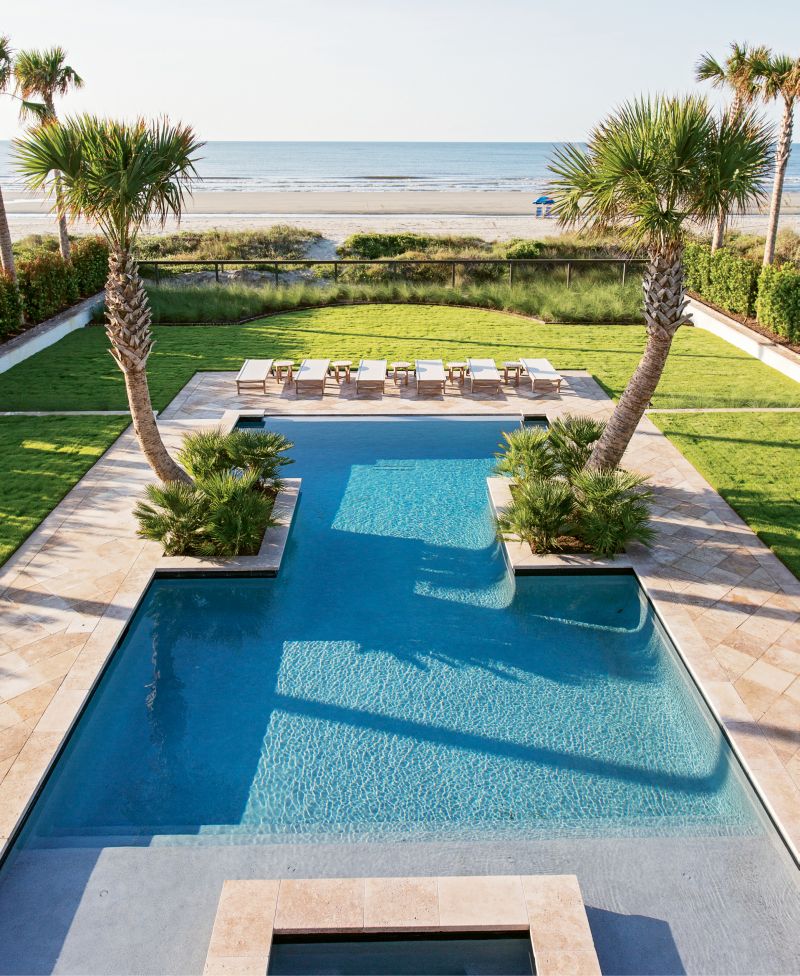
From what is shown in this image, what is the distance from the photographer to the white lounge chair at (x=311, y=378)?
16.1 metres

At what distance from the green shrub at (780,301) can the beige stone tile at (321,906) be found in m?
16.8

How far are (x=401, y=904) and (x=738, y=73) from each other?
23.2m

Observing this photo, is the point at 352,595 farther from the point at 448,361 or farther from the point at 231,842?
the point at 448,361

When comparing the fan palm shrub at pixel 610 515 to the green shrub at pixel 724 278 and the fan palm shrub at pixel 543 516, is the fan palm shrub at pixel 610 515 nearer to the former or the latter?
the fan palm shrub at pixel 543 516

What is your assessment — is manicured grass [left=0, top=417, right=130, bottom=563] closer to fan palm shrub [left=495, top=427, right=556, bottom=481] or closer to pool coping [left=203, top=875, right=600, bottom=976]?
pool coping [left=203, top=875, right=600, bottom=976]

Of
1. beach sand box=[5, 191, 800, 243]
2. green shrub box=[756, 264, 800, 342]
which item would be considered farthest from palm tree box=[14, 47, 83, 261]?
beach sand box=[5, 191, 800, 243]

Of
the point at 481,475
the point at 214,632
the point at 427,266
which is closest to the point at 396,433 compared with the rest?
the point at 481,475

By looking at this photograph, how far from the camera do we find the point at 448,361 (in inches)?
714

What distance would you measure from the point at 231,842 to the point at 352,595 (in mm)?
3791

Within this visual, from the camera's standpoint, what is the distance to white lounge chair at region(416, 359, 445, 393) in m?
15.9

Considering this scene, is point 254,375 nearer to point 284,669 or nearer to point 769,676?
point 284,669

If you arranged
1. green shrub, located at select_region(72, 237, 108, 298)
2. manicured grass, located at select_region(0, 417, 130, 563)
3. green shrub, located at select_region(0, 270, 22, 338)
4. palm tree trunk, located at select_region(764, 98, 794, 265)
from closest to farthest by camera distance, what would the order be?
manicured grass, located at select_region(0, 417, 130, 563) < green shrub, located at select_region(0, 270, 22, 338) < palm tree trunk, located at select_region(764, 98, 794, 265) < green shrub, located at select_region(72, 237, 108, 298)

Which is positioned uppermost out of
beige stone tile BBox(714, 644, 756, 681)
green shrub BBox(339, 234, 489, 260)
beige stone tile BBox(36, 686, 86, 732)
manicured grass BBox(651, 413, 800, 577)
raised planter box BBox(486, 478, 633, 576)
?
green shrub BBox(339, 234, 489, 260)

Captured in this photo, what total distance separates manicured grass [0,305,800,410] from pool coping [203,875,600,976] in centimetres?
1148
